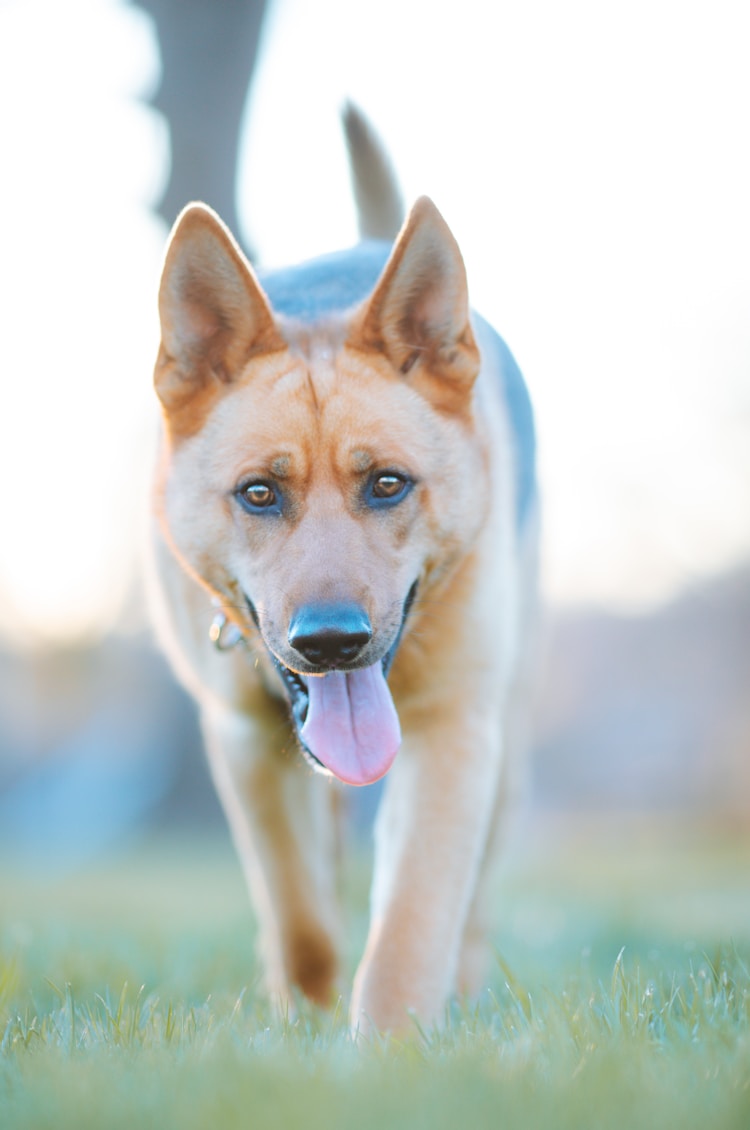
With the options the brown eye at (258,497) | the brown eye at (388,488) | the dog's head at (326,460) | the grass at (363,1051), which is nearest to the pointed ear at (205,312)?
the dog's head at (326,460)

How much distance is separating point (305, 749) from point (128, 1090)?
116 centimetres

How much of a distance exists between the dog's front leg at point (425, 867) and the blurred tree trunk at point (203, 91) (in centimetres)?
515

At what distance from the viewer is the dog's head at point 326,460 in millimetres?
2871

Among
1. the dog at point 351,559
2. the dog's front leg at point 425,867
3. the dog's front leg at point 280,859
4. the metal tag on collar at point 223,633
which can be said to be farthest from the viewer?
the dog's front leg at point 280,859

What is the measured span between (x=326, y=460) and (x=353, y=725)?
0.66 meters

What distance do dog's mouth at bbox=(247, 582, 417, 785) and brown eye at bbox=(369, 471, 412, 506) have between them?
0.37 metres

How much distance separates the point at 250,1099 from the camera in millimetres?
1765

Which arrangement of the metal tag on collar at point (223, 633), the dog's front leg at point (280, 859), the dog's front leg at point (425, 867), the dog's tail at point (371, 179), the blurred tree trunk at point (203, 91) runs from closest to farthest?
1. the dog's front leg at point (425, 867)
2. the metal tag on collar at point (223, 633)
3. the dog's front leg at point (280, 859)
4. the dog's tail at point (371, 179)
5. the blurred tree trunk at point (203, 91)

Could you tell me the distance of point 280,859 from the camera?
3736 millimetres

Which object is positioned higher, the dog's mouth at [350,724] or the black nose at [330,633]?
the black nose at [330,633]

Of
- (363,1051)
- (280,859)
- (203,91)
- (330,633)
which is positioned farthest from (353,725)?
(203,91)

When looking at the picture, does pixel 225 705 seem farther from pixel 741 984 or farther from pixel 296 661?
pixel 741 984

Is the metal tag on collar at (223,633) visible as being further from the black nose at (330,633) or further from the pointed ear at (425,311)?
the pointed ear at (425,311)

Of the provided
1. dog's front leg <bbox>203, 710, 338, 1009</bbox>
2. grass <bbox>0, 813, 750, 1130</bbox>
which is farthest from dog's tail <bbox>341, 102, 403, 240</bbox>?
grass <bbox>0, 813, 750, 1130</bbox>
